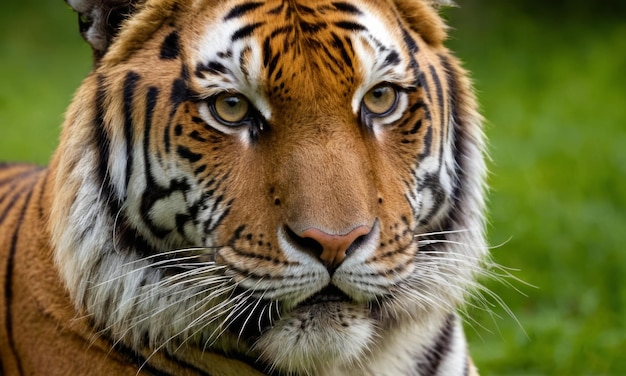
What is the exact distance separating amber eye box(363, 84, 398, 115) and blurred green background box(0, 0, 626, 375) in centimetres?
45

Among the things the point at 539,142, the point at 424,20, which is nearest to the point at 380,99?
the point at 424,20

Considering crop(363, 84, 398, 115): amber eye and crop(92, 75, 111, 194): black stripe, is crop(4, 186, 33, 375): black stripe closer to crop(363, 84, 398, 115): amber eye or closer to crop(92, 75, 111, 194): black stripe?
crop(92, 75, 111, 194): black stripe

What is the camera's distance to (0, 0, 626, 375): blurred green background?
3279 mm

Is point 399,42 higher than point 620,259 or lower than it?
higher

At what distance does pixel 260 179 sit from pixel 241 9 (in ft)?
1.12

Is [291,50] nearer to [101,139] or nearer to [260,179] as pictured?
[260,179]

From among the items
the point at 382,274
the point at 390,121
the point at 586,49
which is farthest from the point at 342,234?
the point at 586,49

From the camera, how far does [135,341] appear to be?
192cm

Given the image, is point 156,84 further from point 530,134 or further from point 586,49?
point 586,49

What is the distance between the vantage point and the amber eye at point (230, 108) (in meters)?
1.80

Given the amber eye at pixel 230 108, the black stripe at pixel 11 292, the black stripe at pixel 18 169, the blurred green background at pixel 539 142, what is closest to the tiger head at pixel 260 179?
the amber eye at pixel 230 108

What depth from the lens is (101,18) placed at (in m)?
1.98

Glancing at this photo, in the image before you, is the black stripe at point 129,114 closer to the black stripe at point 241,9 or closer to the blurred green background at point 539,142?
the black stripe at point 241,9

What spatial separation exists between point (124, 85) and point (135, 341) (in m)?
0.49
